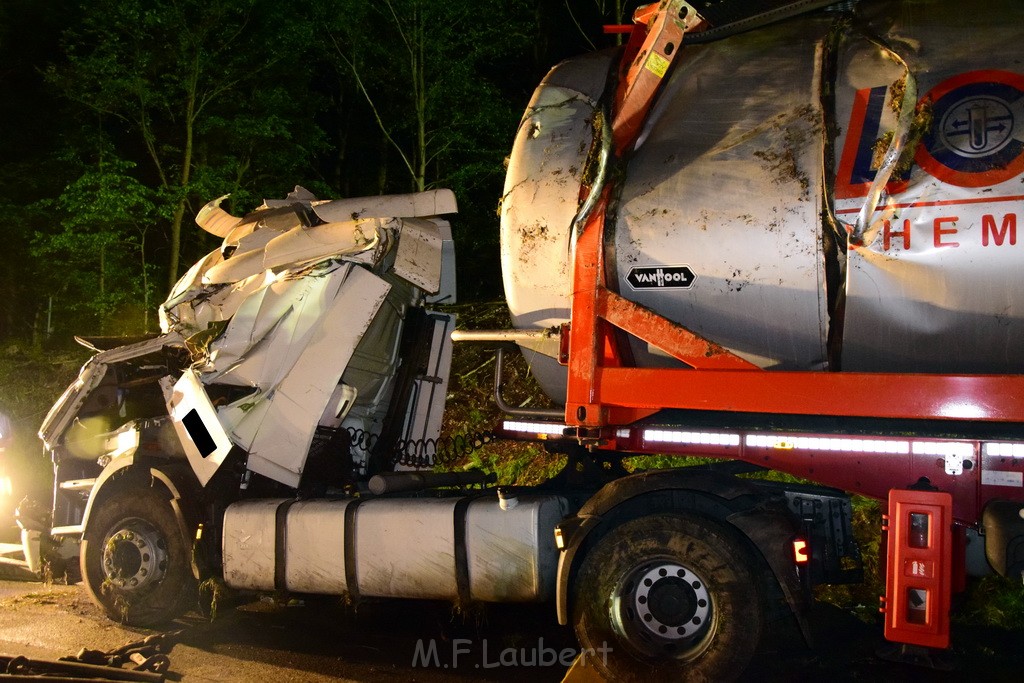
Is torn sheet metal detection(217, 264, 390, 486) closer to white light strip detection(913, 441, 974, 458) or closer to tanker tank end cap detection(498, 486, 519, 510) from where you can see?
tanker tank end cap detection(498, 486, 519, 510)

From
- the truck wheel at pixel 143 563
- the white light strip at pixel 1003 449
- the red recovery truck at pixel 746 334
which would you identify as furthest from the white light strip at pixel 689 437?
the truck wheel at pixel 143 563

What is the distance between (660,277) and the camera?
4.55 m

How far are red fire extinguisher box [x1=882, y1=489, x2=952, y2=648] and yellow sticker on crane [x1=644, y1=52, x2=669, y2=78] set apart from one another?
2.49 metres

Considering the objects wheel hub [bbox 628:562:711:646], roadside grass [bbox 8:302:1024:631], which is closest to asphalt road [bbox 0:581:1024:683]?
roadside grass [bbox 8:302:1024:631]

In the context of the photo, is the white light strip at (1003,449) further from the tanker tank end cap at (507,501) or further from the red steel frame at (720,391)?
the tanker tank end cap at (507,501)

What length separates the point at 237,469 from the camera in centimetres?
668

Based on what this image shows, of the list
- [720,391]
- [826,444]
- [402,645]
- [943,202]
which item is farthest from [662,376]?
[402,645]

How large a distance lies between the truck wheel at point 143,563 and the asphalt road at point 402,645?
0.16 m

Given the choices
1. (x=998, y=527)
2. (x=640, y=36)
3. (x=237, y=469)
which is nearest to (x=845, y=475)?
(x=998, y=527)

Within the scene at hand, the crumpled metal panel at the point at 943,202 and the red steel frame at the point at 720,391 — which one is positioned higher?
the crumpled metal panel at the point at 943,202

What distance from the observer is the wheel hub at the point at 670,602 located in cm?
456

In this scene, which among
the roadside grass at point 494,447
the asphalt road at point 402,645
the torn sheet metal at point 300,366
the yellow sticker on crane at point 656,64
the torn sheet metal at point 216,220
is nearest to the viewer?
the yellow sticker on crane at point 656,64

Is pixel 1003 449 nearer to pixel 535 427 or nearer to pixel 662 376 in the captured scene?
pixel 662 376

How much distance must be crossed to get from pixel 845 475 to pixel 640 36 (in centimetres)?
272
